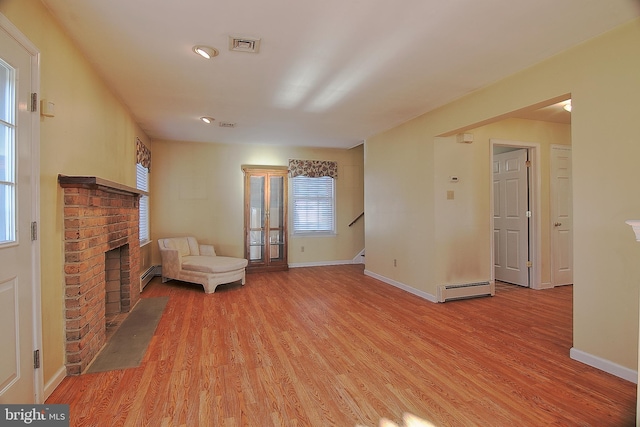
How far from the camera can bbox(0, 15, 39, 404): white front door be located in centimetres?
155

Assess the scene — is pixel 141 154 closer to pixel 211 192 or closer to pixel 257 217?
pixel 211 192

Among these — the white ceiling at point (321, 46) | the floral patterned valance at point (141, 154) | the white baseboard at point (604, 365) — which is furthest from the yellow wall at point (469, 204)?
the floral patterned valance at point (141, 154)

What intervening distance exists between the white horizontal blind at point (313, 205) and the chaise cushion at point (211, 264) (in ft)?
6.21

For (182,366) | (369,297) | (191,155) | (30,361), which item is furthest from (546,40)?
(191,155)

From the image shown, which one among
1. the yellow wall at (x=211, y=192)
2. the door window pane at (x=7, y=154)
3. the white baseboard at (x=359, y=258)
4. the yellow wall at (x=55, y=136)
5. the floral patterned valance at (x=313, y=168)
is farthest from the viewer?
the white baseboard at (x=359, y=258)

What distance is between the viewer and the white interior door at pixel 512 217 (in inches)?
185

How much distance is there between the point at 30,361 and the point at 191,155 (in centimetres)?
469

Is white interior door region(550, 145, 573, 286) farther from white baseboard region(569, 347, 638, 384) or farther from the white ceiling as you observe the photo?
white baseboard region(569, 347, 638, 384)

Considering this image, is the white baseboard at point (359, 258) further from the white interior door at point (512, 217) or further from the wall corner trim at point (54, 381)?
the wall corner trim at point (54, 381)

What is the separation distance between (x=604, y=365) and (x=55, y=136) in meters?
4.08

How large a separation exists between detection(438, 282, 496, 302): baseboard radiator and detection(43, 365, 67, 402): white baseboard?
376cm

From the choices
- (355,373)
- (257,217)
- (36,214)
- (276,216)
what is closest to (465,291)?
(355,373)

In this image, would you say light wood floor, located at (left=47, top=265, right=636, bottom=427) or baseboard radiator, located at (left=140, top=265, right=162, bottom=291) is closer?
light wood floor, located at (left=47, top=265, right=636, bottom=427)

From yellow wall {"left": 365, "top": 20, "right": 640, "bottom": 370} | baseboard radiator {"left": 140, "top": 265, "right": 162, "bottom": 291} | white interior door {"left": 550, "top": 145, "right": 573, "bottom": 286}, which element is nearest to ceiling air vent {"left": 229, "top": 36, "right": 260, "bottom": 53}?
yellow wall {"left": 365, "top": 20, "right": 640, "bottom": 370}
